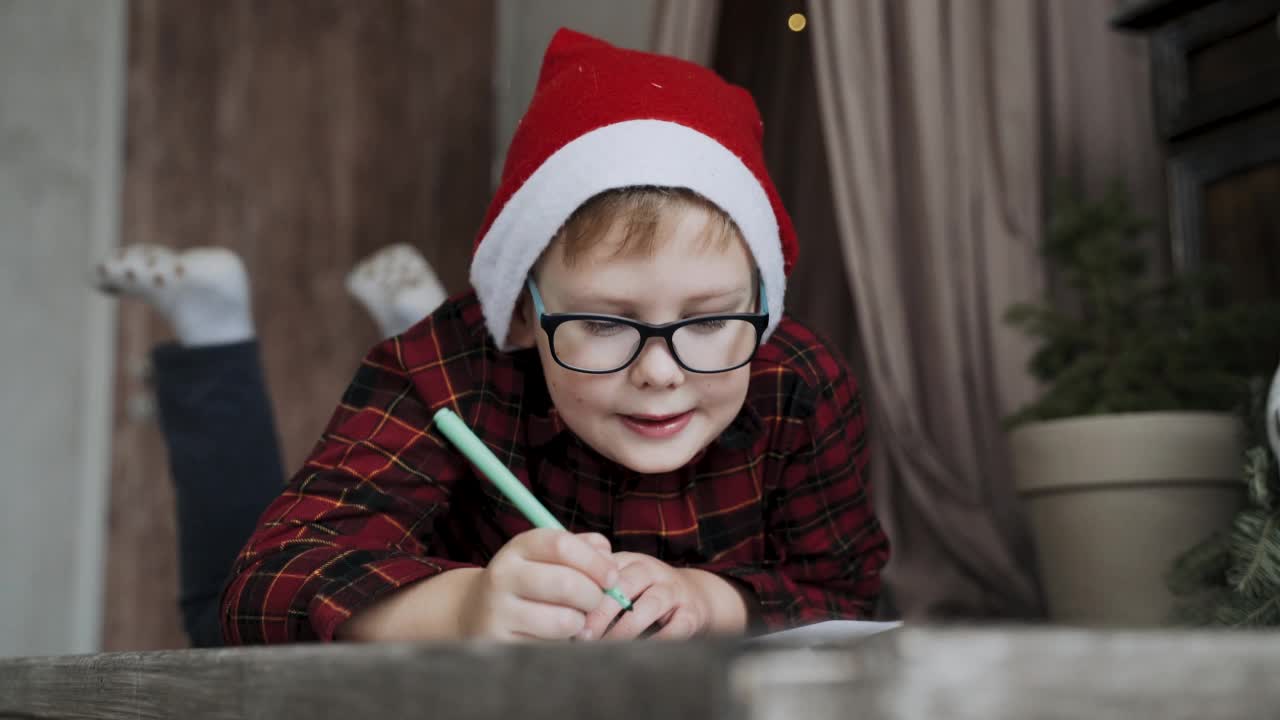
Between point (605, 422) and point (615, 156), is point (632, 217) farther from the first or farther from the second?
point (605, 422)

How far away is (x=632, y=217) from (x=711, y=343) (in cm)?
12

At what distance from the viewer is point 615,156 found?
931mm

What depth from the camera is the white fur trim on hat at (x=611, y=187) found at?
0.93 metres

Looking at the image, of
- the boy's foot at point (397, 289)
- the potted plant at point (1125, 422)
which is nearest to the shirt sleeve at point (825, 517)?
the potted plant at point (1125, 422)

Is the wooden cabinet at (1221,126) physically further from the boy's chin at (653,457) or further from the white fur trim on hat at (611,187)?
the boy's chin at (653,457)

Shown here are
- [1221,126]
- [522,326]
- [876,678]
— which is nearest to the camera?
[876,678]

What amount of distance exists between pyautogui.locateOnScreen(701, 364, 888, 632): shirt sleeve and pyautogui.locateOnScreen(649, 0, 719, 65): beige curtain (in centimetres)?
105

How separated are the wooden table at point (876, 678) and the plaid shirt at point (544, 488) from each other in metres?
0.62

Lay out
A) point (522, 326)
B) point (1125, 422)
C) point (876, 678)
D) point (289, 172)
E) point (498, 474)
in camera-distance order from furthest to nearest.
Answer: point (289, 172) < point (1125, 422) < point (522, 326) < point (498, 474) < point (876, 678)

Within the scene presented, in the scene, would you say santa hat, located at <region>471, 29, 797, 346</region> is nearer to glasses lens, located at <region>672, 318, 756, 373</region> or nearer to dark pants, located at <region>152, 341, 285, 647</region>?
glasses lens, located at <region>672, 318, 756, 373</region>

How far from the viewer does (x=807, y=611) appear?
108cm

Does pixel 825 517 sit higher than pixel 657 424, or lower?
lower

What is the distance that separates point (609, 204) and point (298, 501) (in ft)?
1.16

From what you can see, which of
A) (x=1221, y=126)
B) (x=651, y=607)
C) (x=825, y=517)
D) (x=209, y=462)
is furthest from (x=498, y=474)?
(x=1221, y=126)
